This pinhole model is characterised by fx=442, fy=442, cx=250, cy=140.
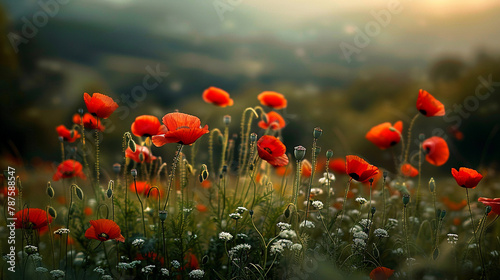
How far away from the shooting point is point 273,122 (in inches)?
103

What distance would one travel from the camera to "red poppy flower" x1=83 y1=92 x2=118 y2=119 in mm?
1927

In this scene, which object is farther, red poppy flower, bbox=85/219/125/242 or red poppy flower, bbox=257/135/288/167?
red poppy flower, bbox=257/135/288/167

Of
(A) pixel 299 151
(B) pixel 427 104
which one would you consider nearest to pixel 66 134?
(A) pixel 299 151

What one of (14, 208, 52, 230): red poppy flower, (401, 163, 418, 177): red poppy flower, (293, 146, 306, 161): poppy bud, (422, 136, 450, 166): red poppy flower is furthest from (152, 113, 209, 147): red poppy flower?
(401, 163, 418, 177): red poppy flower

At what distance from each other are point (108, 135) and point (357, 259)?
5531 mm

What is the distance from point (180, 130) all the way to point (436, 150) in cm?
154

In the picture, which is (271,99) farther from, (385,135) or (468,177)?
(468,177)

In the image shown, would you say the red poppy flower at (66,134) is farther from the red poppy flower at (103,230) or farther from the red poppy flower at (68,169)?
the red poppy flower at (103,230)

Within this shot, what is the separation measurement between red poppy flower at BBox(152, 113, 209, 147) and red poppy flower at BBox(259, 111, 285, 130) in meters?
0.83

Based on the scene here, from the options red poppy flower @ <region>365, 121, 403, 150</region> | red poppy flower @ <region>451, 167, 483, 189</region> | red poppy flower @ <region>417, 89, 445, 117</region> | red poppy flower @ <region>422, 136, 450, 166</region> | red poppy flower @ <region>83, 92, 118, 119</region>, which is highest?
red poppy flower @ <region>417, 89, 445, 117</region>

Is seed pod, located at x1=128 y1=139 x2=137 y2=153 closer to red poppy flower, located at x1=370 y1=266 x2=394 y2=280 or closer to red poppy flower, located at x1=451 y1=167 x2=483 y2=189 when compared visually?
red poppy flower, located at x1=370 y1=266 x2=394 y2=280

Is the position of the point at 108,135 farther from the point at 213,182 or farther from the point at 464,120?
the point at 464,120

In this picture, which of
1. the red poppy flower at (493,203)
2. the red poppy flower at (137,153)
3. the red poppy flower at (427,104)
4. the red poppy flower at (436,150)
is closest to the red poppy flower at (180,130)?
the red poppy flower at (137,153)

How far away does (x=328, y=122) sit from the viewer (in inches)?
275
